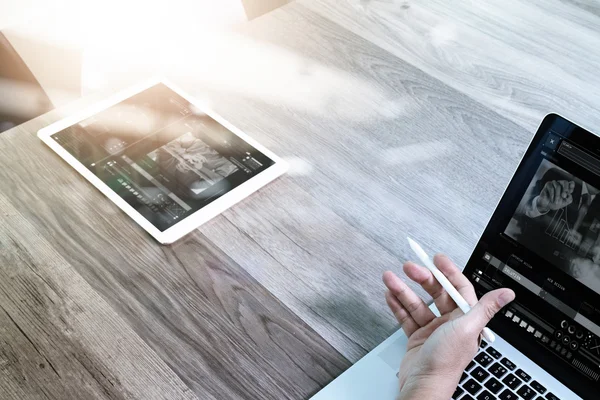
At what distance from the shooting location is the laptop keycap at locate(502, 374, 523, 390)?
2.64ft

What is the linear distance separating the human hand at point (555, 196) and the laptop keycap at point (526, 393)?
0.69 ft

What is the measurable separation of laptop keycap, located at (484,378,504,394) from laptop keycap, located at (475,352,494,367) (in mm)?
21

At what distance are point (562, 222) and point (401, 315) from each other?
22cm

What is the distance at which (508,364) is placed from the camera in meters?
0.82

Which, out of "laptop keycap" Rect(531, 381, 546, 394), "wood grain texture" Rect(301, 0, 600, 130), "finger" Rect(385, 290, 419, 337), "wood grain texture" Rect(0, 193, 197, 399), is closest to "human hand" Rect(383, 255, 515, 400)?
"finger" Rect(385, 290, 419, 337)

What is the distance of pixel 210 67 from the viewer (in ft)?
3.96

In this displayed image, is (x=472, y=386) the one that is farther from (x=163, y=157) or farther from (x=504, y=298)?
(x=163, y=157)

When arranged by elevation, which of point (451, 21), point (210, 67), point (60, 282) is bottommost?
point (60, 282)

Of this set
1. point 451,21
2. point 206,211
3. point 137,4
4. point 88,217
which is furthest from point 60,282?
point 451,21

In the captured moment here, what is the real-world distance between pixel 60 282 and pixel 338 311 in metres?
0.37

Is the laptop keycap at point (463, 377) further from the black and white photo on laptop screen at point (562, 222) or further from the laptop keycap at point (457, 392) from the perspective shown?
the black and white photo on laptop screen at point (562, 222)

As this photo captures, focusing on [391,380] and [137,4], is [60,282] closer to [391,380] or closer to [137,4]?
[391,380]

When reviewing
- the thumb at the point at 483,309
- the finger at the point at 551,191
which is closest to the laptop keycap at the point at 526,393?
the thumb at the point at 483,309

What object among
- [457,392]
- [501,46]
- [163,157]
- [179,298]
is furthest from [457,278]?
[501,46]
